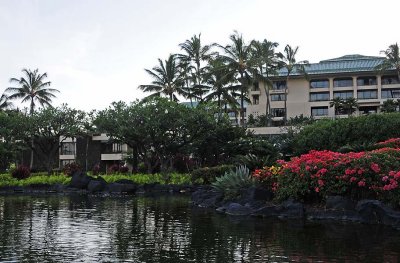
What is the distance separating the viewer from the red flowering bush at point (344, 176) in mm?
15062

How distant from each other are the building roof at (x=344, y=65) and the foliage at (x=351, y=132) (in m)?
48.6

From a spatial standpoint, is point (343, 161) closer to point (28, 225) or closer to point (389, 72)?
point (28, 225)

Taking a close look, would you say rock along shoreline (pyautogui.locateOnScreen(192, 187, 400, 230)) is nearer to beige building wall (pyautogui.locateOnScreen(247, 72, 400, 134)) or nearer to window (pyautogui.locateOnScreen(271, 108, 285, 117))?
beige building wall (pyautogui.locateOnScreen(247, 72, 400, 134))

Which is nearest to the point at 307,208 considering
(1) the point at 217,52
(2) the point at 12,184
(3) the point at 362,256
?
(3) the point at 362,256

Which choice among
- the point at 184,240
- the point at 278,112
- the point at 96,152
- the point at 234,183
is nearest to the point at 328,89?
the point at 278,112

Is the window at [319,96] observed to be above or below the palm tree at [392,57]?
below

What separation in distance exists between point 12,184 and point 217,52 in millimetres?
27515

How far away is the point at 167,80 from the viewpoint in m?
54.5

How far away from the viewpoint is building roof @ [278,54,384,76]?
75250 millimetres

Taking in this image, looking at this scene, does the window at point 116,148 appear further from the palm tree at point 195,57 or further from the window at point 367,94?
the window at point 367,94

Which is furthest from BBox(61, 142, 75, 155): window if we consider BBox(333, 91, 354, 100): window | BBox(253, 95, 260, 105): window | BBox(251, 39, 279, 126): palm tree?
BBox(333, 91, 354, 100): window

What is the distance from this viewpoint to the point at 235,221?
49.1ft

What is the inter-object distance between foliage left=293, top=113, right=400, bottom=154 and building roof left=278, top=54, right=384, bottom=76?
48.6m

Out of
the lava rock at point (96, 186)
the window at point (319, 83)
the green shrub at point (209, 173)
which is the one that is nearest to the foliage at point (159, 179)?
the green shrub at point (209, 173)
